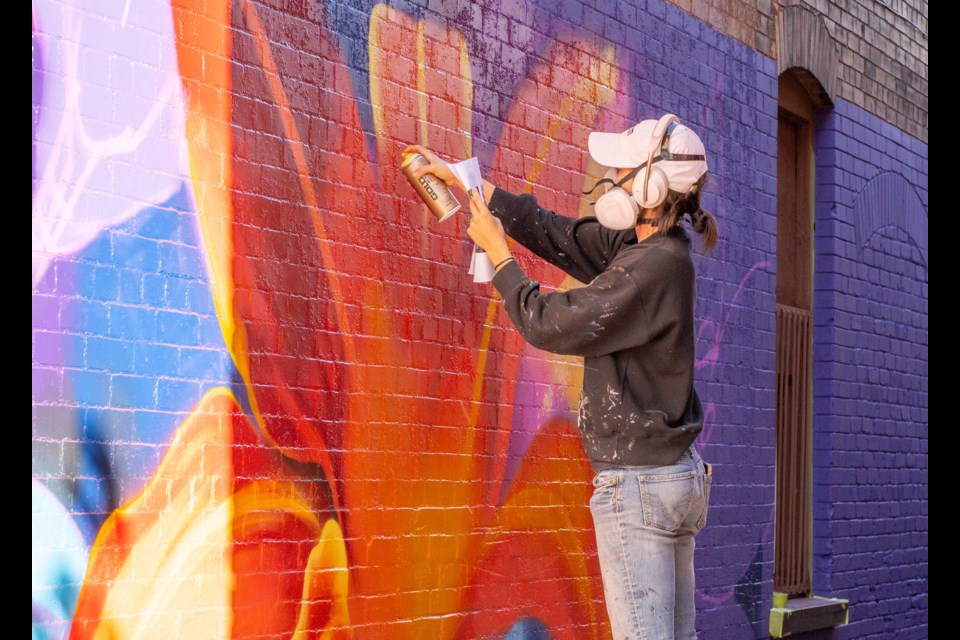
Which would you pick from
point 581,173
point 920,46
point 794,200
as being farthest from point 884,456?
point 581,173

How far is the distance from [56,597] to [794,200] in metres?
7.08

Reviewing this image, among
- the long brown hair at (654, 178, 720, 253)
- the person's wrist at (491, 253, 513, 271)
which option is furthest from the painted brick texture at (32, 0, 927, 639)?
the long brown hair at (654, 178, 720, 253)

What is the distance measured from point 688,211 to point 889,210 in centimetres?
670

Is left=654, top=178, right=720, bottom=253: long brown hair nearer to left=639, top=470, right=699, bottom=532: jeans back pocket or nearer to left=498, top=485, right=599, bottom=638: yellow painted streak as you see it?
left=639, top=470, right=699, bottom=532: jeans back pocket

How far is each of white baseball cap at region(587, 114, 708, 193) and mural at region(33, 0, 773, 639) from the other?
1.28m

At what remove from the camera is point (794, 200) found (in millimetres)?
10008

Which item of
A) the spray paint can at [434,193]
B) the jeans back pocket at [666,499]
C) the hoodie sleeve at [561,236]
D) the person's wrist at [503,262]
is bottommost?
the jeans back pocket at [666,499]

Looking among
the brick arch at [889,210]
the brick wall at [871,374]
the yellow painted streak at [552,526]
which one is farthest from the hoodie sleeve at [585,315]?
the brick arch at [889,210]

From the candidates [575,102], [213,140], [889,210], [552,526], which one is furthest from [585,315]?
[889,210]

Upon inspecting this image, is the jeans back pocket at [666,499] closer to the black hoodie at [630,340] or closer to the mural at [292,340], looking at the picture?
the black hoodie at [630,340]

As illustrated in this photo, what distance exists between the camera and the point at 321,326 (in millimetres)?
5387

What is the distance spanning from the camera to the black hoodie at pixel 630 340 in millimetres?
4527

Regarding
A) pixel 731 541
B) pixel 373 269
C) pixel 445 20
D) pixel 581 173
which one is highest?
pixel 445 20

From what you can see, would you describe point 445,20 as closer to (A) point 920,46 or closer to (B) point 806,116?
(B) point 806,116
